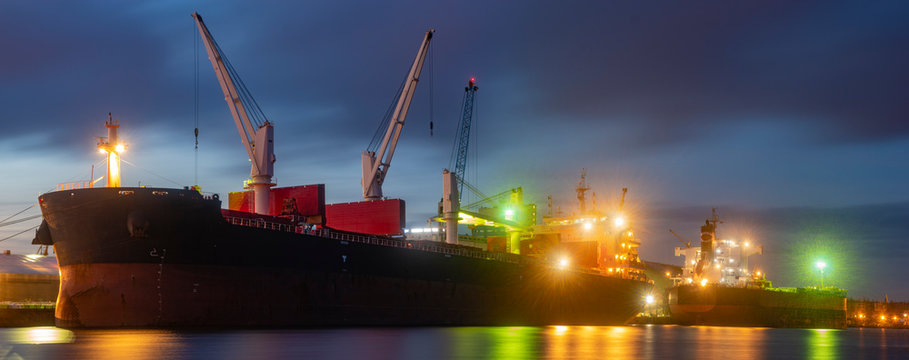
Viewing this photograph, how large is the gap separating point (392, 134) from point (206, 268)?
2500 cm

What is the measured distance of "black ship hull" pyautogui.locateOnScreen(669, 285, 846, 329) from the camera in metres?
74.7

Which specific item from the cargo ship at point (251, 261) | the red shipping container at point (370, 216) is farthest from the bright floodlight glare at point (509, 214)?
the red shipping container at point (370, 216)

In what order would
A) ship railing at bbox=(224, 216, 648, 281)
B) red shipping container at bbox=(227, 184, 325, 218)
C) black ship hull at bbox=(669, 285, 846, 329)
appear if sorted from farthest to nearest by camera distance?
black ship hull at bbox=(669, 285, 846, 329)
red shipping container at bbox=(227, 184, 325, 218)
ship railing at bbox=(224, 216, 648, 281)

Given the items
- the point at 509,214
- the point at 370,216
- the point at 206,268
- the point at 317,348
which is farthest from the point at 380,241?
the point at 509,214

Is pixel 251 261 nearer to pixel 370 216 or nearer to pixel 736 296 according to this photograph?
pixel 370 216

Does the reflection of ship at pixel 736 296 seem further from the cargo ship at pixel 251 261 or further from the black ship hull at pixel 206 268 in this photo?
the black ship hull at pixel 206 268

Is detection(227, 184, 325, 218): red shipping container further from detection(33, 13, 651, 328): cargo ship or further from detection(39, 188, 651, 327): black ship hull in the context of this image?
detection(39, 188, 651, 327): black ship hull

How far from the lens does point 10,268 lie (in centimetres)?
5272

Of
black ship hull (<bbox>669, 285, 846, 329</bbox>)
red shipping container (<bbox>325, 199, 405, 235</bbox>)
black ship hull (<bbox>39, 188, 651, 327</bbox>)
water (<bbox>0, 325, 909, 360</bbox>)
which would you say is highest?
red shipping container (<bbox>325, 199, 405, 235</bbox>)

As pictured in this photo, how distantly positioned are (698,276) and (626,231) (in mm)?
19837

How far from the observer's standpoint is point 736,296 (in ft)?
246

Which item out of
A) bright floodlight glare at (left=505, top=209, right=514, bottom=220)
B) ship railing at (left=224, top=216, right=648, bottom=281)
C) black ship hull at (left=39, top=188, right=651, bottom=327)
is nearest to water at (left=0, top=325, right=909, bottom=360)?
black ship hull at (left=39, top=188, right=651, bottom=327)

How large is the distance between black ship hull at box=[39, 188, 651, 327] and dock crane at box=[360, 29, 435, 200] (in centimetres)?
1280

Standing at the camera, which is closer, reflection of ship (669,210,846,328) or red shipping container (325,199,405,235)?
red shipping container (325,199,405,235)
